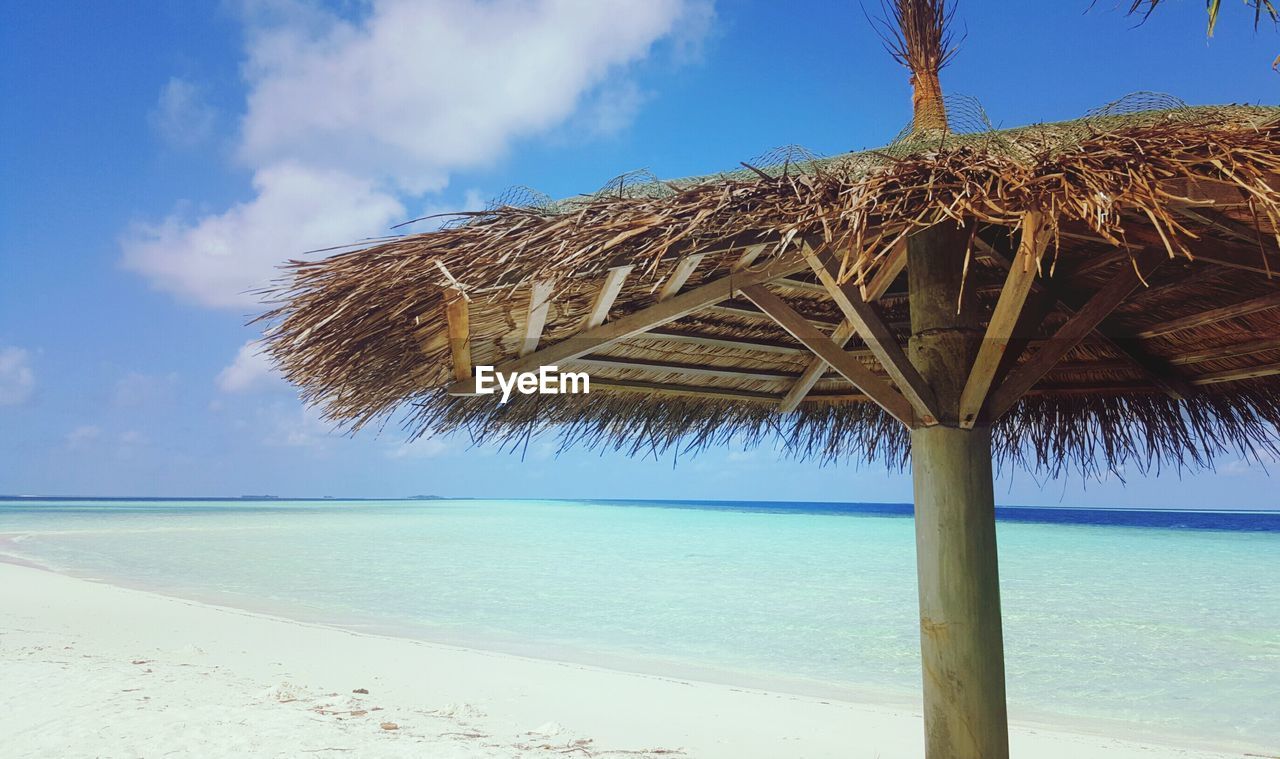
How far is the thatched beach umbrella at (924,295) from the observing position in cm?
177

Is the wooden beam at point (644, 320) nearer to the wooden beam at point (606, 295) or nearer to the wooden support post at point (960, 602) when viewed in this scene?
→ the wooden beam at point (606, 295)

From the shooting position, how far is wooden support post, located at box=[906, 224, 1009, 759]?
2.20 meters

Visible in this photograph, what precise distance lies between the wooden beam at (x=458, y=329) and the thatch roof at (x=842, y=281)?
25 millimetres

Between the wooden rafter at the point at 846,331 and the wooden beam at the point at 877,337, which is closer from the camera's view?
the wooden beam at the point at 877,337

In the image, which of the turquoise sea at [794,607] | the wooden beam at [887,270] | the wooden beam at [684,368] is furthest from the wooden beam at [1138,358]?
the turquoise sea at [794,607]

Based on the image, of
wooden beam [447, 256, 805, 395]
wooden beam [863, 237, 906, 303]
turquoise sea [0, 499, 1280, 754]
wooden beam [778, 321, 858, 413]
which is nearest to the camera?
wooden beam [447, 256, 805, 395]

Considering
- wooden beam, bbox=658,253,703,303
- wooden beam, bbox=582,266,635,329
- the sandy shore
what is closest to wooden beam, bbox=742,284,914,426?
wooden beam, bbox=658,253,703,303

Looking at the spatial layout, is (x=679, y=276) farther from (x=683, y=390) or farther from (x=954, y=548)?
(x=683, y=390)

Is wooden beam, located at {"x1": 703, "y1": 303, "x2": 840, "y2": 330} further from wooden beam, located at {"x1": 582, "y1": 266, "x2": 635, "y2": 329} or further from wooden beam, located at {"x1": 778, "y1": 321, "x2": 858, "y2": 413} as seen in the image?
wooden beam, located at {"x1": 582, "y1": 266, "x2": 635, "y2": 329}

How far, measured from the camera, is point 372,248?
2451 mm

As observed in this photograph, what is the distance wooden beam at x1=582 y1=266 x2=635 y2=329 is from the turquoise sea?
4.64 metres

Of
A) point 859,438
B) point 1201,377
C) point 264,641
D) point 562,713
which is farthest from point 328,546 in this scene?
point 1201,377

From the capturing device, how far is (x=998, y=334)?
6.90ft

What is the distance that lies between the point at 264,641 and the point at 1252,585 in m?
13.8
